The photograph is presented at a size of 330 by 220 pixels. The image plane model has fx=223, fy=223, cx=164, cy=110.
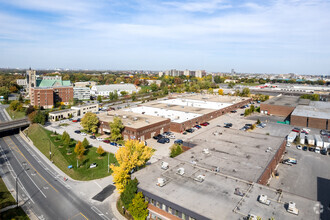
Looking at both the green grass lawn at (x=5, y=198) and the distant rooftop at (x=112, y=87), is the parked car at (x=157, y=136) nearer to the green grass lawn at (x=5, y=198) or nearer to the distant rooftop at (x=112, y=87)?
the green grass lawn at (x=5, y=198)

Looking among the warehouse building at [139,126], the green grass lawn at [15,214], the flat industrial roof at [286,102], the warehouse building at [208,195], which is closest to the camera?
the warehouse building at [208,195]

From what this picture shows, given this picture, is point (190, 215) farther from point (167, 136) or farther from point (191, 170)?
point (167, 136)

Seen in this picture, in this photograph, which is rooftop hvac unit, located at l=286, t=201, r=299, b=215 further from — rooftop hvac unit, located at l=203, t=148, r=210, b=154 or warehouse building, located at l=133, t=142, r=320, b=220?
rooftop hvac unit, located at l=203, t=148, r=210, b=154

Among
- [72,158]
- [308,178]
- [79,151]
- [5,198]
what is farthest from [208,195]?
[72,158]

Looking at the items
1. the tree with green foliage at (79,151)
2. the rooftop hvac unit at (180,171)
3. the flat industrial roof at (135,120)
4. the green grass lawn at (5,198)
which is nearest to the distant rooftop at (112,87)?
the flat industrial roof at (135,120)

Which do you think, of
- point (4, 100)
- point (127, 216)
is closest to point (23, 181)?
point (127, 216)

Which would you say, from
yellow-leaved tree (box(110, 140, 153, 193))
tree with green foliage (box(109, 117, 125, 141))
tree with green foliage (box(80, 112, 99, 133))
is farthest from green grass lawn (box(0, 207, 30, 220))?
tree with green foliage (box(80, 112, 99, 133))
